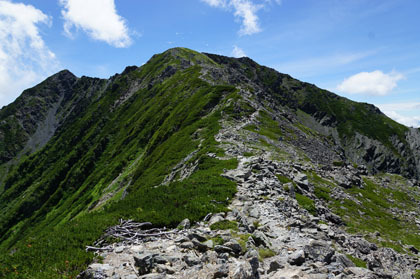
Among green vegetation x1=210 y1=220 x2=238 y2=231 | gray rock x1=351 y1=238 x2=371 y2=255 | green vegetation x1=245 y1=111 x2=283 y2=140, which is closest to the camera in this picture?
green vegetation x1=210 y1=220 x2=238 y2=231

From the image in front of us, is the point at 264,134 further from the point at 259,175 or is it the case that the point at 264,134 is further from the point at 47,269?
the point at 47,269

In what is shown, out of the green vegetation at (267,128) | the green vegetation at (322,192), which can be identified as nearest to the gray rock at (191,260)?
the green vegetation at (322,192)

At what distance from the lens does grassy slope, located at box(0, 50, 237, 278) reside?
11.1 m

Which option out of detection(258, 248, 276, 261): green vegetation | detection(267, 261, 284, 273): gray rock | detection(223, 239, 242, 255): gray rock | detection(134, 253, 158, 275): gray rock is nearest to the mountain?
detection(134, 253, 158, 275): gray rock

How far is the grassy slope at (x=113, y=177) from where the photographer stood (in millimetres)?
11125

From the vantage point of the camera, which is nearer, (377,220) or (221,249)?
(221,249)

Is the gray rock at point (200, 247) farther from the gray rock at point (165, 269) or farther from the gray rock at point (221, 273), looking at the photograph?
the gray rock at point (221, 273)

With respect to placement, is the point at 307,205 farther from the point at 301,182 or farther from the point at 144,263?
the point at 144,263

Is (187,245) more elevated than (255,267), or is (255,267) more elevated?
(187,245)

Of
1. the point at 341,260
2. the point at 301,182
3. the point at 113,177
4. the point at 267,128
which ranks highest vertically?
the point at 267,128

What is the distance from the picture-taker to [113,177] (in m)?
83.6

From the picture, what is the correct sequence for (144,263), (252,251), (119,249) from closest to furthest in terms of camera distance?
(144,263), (252,251), (119,249)

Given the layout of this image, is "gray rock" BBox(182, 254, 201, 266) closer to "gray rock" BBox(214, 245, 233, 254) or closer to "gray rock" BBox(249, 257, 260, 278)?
"gray rock" BBox(214, 245, 233, 254)

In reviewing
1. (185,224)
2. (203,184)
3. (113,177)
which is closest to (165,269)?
(185,224)
